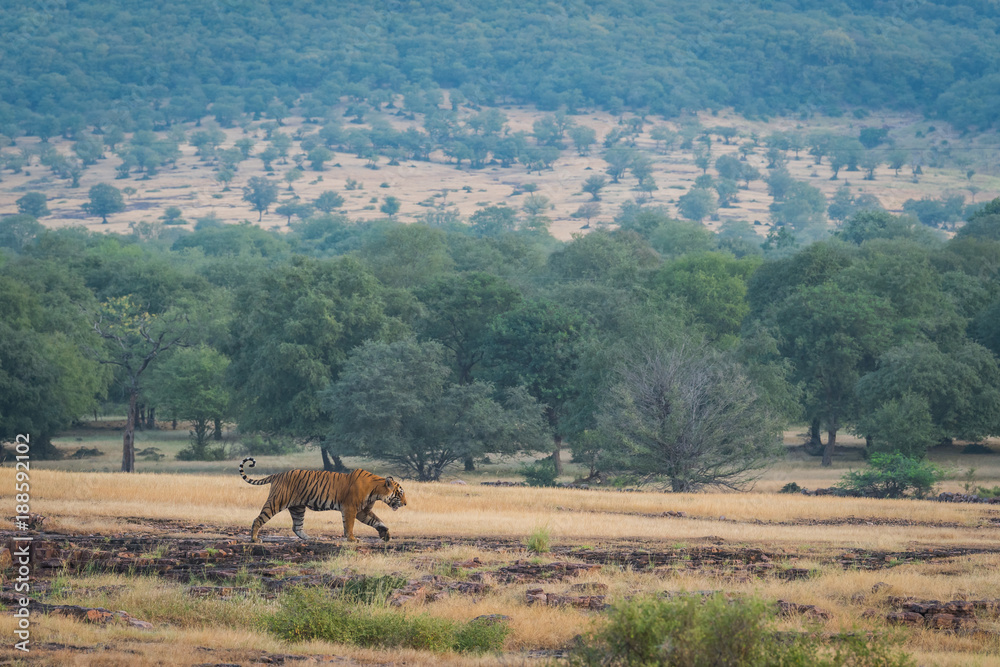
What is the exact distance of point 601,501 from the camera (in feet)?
109

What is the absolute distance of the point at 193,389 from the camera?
62719 millimetres

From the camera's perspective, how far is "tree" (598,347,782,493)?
135 ft

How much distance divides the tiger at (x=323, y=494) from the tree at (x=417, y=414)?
27.6 meters

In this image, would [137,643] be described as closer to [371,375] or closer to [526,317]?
[371,375]

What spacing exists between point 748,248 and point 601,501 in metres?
97.3

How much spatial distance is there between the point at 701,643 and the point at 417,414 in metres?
39.9

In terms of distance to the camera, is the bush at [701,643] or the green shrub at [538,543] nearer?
the bush at [701,643]

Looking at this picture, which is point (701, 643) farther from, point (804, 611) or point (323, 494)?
point (323, 494)

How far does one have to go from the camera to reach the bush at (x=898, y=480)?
136 ft

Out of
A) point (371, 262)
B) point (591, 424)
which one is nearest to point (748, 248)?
point (371, 262)

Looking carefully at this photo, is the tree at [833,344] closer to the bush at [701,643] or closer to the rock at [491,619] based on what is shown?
the rock at [491,619]

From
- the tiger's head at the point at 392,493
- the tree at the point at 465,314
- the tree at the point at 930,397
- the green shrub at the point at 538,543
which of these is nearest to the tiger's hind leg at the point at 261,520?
the tiger's head at the point at 392,493

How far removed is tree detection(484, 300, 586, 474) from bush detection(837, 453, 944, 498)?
1613cm

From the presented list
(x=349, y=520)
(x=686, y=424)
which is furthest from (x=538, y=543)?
(x=686, y=424)
